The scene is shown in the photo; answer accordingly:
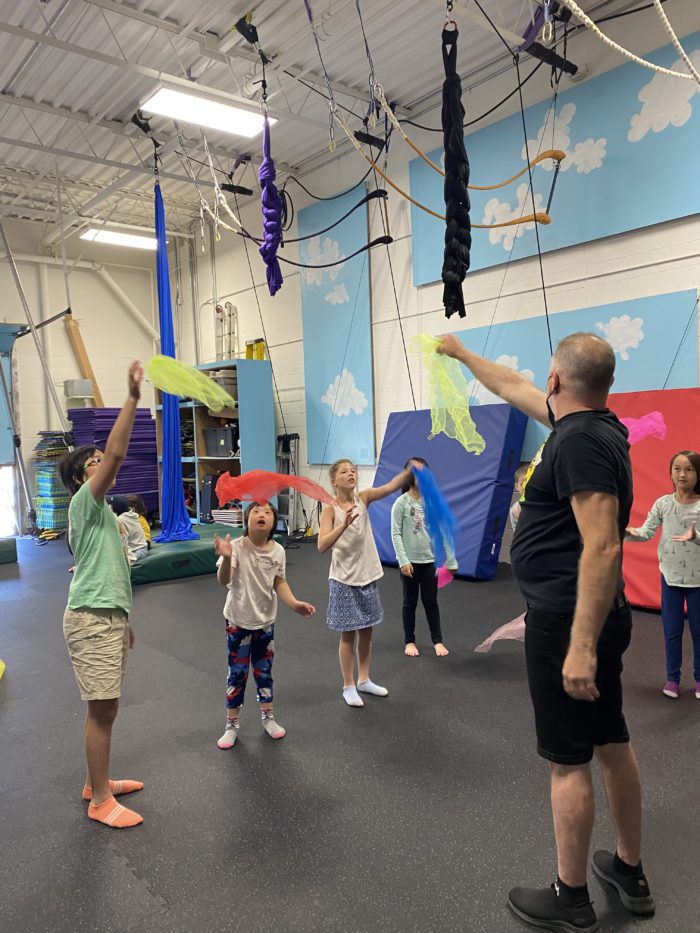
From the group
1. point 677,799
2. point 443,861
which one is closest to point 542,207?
point 677,799

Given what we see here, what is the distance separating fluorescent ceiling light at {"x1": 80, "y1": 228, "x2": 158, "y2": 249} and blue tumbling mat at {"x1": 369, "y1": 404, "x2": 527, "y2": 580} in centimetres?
554

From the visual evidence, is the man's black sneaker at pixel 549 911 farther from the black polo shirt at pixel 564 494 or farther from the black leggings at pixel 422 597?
the black leggings at pixel 422 597

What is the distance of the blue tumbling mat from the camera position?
19.7 feet

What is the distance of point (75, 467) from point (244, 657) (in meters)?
1.13

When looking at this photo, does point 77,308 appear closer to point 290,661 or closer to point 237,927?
point 290,661

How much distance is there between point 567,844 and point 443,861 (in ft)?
1.79

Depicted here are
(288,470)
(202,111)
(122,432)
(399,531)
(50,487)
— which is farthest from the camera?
(50,487)

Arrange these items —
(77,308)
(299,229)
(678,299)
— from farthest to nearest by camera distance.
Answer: (77,308), (299,229), (678,299)

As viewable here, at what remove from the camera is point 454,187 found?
362cm

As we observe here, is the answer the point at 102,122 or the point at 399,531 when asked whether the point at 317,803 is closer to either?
the point at 399,531

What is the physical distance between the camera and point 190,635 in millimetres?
4625

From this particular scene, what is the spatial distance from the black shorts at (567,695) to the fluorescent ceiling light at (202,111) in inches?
215

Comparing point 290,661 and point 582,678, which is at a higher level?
point 582,678

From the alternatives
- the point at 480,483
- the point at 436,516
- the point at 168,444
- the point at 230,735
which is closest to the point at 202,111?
the point at 168,444
